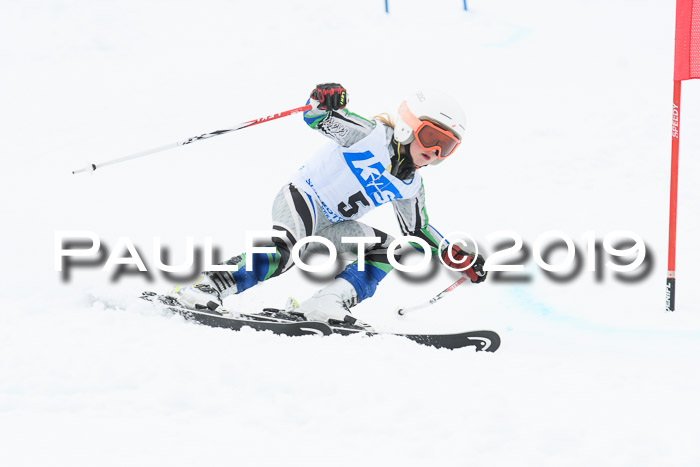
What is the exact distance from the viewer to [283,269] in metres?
4.70

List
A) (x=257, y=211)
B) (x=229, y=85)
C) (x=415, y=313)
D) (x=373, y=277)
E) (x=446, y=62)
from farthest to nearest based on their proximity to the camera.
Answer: (x=446, y=62) → (x=229, y=85) → (x=257, y=211) → (x=415, y=313) → (x=373, y=277)

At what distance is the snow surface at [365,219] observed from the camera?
2750 millimetres

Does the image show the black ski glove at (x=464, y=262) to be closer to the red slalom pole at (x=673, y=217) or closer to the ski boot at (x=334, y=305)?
the ski boot at (x=334, y=305)

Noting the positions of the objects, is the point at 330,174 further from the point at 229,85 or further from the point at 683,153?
the point at 229,85

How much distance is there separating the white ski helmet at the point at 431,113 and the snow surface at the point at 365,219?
1277 mm

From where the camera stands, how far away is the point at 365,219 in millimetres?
8375

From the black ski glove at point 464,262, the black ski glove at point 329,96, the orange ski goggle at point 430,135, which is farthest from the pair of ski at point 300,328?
the black ski glove at point 329,96

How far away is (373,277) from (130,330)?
174 centimetres

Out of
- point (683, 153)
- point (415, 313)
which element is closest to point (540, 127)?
point (683, 153)

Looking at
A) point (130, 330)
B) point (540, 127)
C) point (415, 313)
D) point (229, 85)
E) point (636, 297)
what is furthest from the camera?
point (229, 85)

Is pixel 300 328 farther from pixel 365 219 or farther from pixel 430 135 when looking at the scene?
pixel 365 219

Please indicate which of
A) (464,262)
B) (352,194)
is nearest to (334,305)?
(352,194)

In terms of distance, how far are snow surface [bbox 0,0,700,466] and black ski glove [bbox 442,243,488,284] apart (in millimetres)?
464

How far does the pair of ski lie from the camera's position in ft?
14.1
